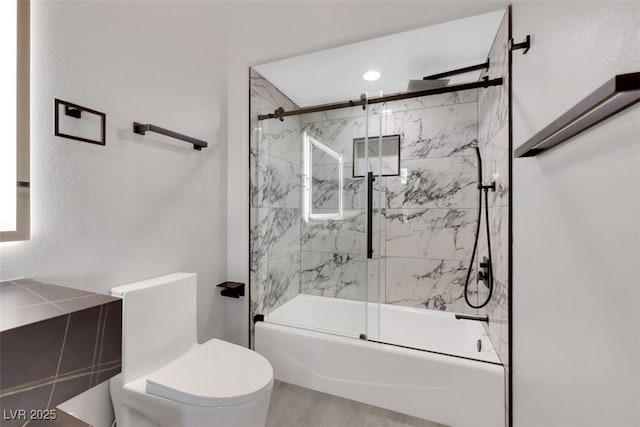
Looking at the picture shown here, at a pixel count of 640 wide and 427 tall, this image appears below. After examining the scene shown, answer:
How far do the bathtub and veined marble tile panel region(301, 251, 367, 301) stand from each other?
7 cm

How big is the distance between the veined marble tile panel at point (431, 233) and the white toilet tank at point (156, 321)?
1.79 meters

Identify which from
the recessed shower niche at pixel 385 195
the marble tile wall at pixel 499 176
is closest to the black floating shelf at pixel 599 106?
the marble tile wall at pixel 499 176

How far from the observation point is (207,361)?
1.45 m

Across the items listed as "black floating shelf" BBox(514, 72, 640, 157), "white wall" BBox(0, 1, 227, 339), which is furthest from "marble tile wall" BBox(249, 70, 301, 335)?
"black floating shelf" BBox(514, 72, 640, 157)

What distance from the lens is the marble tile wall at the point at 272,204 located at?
2.19m

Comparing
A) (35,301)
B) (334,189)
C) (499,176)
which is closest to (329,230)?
(334,189)

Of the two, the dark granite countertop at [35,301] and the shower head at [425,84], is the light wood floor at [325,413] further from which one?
the shower head at [425,84]

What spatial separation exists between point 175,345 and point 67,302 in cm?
87

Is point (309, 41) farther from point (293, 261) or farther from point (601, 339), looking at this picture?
point (601, 339)

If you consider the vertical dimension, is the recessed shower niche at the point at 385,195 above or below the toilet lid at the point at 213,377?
above

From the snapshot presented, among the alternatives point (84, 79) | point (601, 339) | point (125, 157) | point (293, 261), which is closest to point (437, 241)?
point (293, 261)

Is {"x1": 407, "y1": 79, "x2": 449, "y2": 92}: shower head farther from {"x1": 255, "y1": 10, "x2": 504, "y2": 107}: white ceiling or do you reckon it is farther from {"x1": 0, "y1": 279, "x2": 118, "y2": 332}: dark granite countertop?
{"x1": 0, "y1": 279, "x2": 118, "y2": 332}: dark granite countertop

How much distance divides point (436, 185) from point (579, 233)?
172cm

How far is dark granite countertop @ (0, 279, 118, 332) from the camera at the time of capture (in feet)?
2.18
